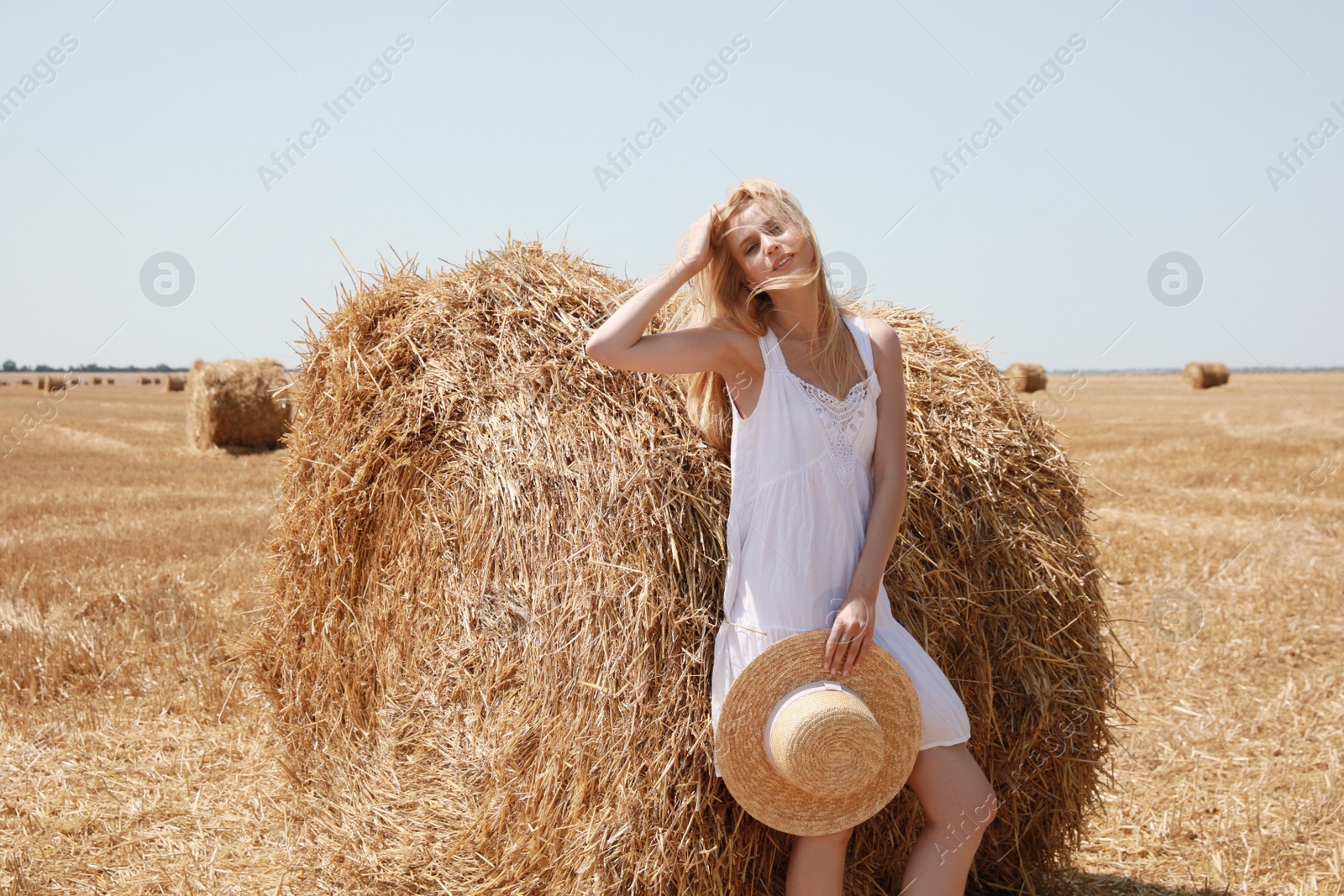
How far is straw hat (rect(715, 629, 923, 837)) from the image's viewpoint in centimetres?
253

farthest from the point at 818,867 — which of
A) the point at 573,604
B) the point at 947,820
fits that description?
the point at 573,604

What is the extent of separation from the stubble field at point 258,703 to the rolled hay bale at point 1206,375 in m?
26.1

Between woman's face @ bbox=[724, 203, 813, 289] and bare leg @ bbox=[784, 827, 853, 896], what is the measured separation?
151 cm

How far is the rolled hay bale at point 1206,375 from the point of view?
3347 centimetres

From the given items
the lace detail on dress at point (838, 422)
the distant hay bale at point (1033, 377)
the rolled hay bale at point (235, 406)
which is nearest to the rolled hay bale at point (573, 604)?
the lace detail on dress at point (838, 422)

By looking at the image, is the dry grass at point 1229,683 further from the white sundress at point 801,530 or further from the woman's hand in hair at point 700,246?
the woman's hand in hair at point 700,246

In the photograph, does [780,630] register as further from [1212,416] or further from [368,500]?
[1212,416]

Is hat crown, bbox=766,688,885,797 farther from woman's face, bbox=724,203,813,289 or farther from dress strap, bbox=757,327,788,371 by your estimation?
woman's face, bbox=724,203,813,289

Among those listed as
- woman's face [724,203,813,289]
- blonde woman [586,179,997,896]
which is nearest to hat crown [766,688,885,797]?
blonde woman [586,179,997,896]

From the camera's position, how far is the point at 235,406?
1495 cm

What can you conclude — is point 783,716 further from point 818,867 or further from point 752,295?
point 752,295

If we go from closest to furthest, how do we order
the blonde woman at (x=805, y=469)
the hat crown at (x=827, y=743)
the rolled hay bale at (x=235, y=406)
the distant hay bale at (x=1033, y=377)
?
the hat crown at (x=827, y=743) → the blonde woman at (x=805, y=469) → the rolled hay bale at (x=235, y=406) → the distant hay bale at (x=1033, y=377)

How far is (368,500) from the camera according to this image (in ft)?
12.2

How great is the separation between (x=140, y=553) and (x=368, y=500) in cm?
473
